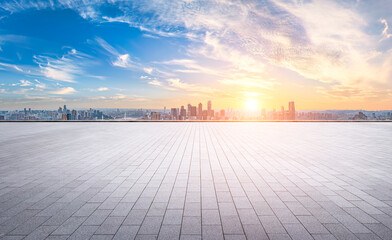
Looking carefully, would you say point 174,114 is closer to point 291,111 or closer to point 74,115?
point 74,115

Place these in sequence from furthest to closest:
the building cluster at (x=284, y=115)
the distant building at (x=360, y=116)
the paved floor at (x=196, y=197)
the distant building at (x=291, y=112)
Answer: the distant building at (x=291, y=112), the distant building at (x=360, y=116), the building cluster at (x=284, y=115), the paved floor at (x=196, y=197)

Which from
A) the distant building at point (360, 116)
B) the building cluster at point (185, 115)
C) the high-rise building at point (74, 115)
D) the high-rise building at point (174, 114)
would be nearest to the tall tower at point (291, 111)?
the distant building at point (360, 116)

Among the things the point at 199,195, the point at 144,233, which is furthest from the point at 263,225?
the point at 144,233

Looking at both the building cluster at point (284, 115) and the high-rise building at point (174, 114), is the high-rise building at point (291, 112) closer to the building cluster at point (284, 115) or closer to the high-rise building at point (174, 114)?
the building cluster at point (284, 115)

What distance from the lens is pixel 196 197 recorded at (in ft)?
11.9

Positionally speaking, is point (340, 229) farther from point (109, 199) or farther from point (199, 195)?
point (109, 199)

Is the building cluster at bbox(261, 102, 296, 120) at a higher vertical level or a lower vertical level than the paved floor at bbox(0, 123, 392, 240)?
higher

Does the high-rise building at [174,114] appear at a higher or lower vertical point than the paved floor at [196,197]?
higher

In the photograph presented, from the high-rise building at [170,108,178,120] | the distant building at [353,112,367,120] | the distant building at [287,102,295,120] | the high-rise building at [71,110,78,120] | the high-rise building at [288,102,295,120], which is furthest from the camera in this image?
the high-rise building at [170,108,178,120]

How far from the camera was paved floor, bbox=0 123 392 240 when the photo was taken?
266 cm

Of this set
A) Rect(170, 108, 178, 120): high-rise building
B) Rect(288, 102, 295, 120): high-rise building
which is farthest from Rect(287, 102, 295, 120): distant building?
Rect(170, 108, 178, 120): high-rise building

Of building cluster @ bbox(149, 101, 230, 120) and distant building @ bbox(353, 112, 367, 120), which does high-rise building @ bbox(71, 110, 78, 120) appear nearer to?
A: building cluster @ bbox(149, 101, 230, 120)

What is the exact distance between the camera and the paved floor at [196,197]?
8.73 feet

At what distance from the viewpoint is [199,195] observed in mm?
3713
